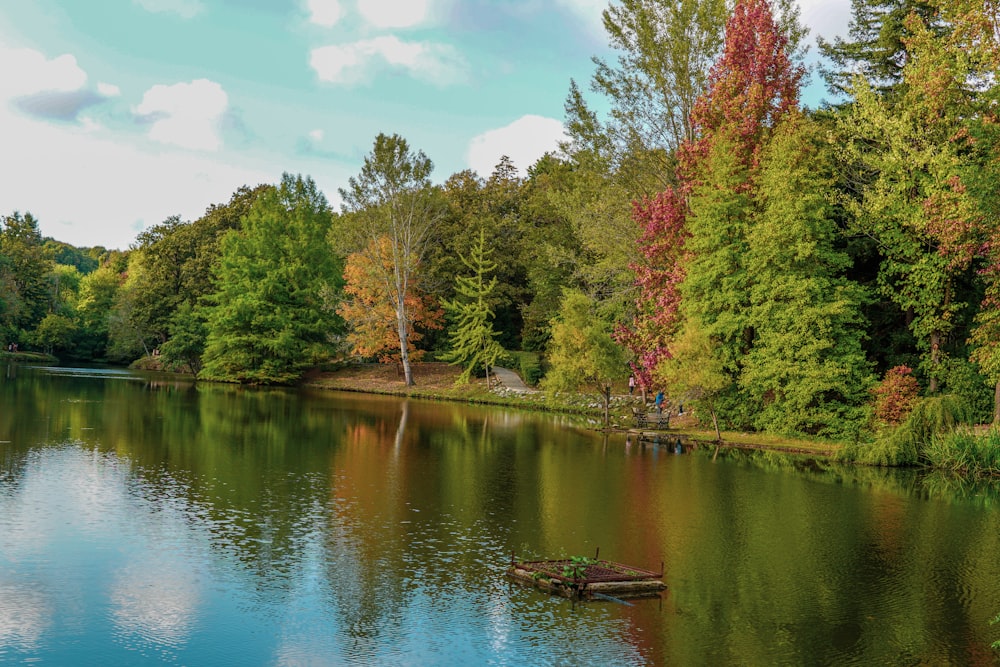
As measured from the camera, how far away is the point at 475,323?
61.7 m

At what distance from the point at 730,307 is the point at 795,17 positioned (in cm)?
1600

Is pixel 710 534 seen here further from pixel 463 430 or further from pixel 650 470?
pixel 463 430

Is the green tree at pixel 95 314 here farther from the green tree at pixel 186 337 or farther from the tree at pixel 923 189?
the tree at pixel 923 189

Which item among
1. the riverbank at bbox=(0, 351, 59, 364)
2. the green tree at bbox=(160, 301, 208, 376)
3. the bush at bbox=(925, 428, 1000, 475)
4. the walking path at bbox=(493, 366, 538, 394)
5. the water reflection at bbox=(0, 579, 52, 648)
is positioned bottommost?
the water reflection at bbox=(0, 579, 52, 648)

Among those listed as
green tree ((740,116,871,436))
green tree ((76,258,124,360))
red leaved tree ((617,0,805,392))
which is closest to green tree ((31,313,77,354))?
green tree ((76,258,124,360))

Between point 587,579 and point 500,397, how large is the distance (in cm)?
4206

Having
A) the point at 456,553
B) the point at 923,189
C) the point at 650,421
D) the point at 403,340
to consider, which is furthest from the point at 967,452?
the point at 403,340

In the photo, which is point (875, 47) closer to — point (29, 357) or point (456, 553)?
point (456, 553)

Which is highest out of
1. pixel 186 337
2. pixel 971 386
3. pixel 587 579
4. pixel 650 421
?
pixel 186 337

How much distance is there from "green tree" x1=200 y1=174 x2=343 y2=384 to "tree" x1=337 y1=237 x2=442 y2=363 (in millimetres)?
3566

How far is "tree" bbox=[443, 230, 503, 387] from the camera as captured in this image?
61344 mm

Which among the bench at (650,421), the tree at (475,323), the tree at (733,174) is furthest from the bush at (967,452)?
the tree at (475,323)

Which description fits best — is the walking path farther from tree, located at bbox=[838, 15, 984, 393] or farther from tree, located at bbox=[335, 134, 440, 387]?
tree, located at bbox=[838, 15, 984, 393]

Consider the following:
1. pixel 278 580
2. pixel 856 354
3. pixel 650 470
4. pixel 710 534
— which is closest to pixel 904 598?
pixel 710 534
